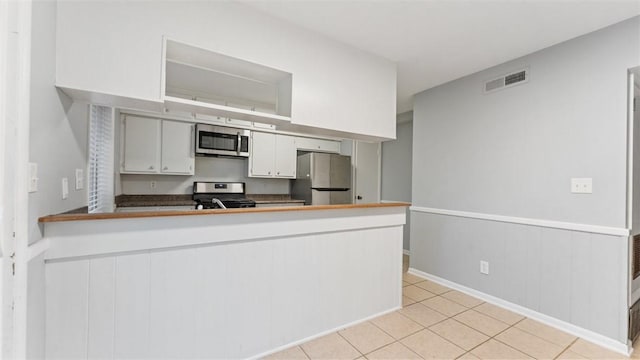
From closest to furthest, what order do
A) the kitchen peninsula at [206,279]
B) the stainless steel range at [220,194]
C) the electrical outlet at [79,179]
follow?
the kitchen peninsula at [206,279] < the electrical outlet at [79,179] < the stainless steel range at [220,194]

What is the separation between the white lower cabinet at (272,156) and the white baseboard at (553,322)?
8.64 ft

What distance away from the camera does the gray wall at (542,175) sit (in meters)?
2.01

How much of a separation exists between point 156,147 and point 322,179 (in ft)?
7.48

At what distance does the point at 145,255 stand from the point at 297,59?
5.53ft

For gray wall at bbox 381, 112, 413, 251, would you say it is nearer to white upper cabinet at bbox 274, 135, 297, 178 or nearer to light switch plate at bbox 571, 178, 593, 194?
white upper cabinet at bbox 274, 135, 297, 178

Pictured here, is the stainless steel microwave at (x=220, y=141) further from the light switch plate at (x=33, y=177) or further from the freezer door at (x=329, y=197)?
the light switch plate at (x=33, y=177)

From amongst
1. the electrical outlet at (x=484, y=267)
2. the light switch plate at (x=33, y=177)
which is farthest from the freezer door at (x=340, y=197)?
the light switch plate at (x=33, y=177)

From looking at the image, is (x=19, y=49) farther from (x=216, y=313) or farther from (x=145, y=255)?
(x=216, y=313)

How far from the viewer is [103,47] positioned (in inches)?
55.5

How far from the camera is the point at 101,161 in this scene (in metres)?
2.41

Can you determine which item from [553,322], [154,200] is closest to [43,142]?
[154,200]

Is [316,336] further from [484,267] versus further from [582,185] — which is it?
[582,185]

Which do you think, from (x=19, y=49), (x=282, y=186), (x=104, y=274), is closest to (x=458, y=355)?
(x=104, y=274)

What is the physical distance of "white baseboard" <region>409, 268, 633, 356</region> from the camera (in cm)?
196
